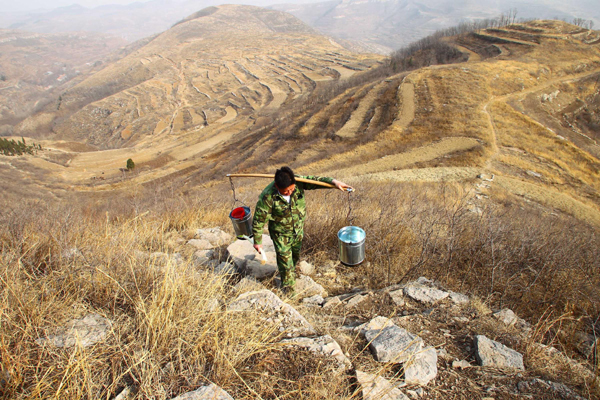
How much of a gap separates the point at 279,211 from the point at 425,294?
5.99 feet

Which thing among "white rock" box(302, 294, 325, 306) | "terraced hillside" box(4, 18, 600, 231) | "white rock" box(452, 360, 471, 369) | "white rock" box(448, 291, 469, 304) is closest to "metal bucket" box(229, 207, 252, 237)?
"white rock" box(302, 294, 325, 306)

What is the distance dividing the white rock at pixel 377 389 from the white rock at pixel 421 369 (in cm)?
15

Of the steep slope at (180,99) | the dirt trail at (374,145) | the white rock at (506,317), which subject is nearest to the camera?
the white rock at (506,317)

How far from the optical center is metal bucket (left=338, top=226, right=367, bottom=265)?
3.08 meters

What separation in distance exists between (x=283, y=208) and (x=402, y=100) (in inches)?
1200

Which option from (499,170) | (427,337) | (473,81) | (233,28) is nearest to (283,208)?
(427,337)

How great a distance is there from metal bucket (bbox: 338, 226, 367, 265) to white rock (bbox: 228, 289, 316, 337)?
84 centimetres

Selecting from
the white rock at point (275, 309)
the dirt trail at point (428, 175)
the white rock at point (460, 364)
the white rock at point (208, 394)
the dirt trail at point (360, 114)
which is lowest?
the dirt trail at point (428, 175)

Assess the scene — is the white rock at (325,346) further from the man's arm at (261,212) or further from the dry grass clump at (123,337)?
the man's arm at (261,212)

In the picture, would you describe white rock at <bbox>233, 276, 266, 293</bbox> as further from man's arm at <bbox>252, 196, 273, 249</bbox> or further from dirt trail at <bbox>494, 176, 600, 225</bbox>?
dirt trail at <bbox>494, 176, 600, 225</bbox>

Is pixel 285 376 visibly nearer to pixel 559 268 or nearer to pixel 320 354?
pixel 320 354

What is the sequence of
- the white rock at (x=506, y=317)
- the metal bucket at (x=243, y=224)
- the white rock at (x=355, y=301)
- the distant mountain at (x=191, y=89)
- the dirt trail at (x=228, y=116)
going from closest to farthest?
1. the white rock at (x=506, y=317)
2. the white rock at (x=355, y=301)
3. the metal bucket at (x=243, y=224)
4. the dirt trail at (x=228, y=116)
5. the distant mountain at (x=191, y=89)

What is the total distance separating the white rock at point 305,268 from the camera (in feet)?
13.3

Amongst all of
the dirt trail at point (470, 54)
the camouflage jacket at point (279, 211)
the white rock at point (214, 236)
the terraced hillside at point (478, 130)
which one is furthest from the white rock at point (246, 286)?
the dirt trail at point (470, 54)
